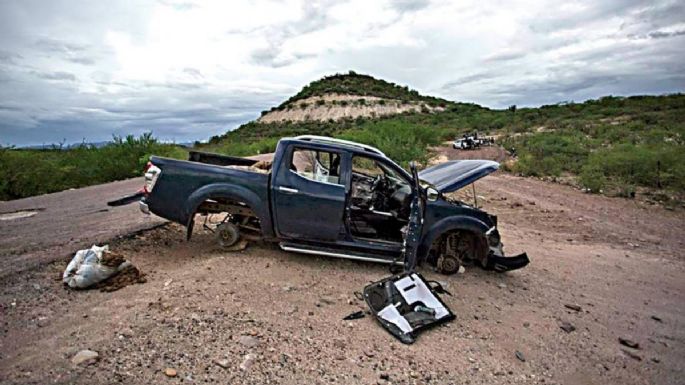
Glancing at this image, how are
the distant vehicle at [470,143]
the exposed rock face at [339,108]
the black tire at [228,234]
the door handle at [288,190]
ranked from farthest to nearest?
the exposed rock face at [339,108] < the distant vehicle at [470,143] < the black tire at [228,234] < the door handle at [288,190]

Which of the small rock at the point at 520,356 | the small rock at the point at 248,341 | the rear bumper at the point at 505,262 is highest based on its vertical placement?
the small rock at the point at 248,341

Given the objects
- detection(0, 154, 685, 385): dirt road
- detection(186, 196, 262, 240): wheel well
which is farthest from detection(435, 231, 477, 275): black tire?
detection(186, 196, 262, 240): wheel well

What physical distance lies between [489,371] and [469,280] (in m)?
2.09

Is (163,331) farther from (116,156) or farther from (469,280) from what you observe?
(116,156)

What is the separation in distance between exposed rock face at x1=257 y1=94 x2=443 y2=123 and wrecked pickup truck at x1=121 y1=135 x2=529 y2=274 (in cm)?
5835

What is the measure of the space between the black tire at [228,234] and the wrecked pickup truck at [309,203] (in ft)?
0.04

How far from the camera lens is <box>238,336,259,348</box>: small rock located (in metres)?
3.77

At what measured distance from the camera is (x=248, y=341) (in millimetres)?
3818

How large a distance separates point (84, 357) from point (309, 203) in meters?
2.85

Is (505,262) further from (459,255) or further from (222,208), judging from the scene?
(222,208)

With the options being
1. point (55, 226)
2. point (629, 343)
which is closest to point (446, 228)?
point (629, 343)

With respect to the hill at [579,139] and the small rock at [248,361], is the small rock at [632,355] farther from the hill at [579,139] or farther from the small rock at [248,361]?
the hill at [579,139]

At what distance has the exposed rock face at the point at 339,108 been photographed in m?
65.6

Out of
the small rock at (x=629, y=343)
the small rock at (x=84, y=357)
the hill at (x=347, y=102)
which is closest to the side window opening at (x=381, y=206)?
the small rock at (x=629, y=343)
